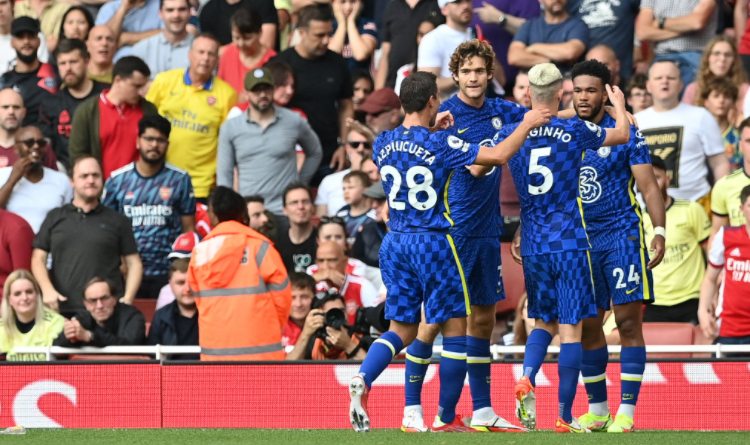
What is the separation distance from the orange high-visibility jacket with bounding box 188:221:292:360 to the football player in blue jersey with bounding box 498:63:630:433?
7.79 feet

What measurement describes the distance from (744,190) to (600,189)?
2.31m

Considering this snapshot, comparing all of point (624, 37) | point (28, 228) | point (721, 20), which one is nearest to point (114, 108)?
point (28, 228)

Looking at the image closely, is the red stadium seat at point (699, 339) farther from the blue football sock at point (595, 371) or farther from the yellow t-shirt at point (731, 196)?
the blue football sock at point (595, 371)

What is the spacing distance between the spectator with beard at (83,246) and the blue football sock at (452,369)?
4114 millimetres

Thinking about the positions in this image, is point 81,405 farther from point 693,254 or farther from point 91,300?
point 693,254

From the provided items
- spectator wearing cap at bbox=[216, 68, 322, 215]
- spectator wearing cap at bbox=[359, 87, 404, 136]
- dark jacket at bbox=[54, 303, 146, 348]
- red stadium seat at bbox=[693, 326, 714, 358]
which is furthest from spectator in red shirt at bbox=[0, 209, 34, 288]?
red stadium seat at bbox=[693, 326, 714, 358]

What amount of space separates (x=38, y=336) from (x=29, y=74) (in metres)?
4.19

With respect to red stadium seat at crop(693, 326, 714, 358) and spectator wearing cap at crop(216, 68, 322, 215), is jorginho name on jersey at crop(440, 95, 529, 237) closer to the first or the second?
red stadium seat at crop(693, 326, 714, 358)

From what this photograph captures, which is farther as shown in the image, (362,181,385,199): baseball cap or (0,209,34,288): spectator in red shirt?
(362,181,385,199): baseball cap

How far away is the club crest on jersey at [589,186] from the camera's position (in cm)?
805

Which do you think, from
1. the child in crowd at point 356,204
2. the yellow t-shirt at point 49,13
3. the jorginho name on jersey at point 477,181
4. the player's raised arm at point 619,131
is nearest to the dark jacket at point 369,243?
the child in crowd at point 356,204

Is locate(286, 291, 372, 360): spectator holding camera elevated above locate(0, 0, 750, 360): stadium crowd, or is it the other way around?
locate(0, 0, 750, 360): stadium crowd

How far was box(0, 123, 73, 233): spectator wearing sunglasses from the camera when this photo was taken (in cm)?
1173

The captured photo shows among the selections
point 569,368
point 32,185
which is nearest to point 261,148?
point 32,185
